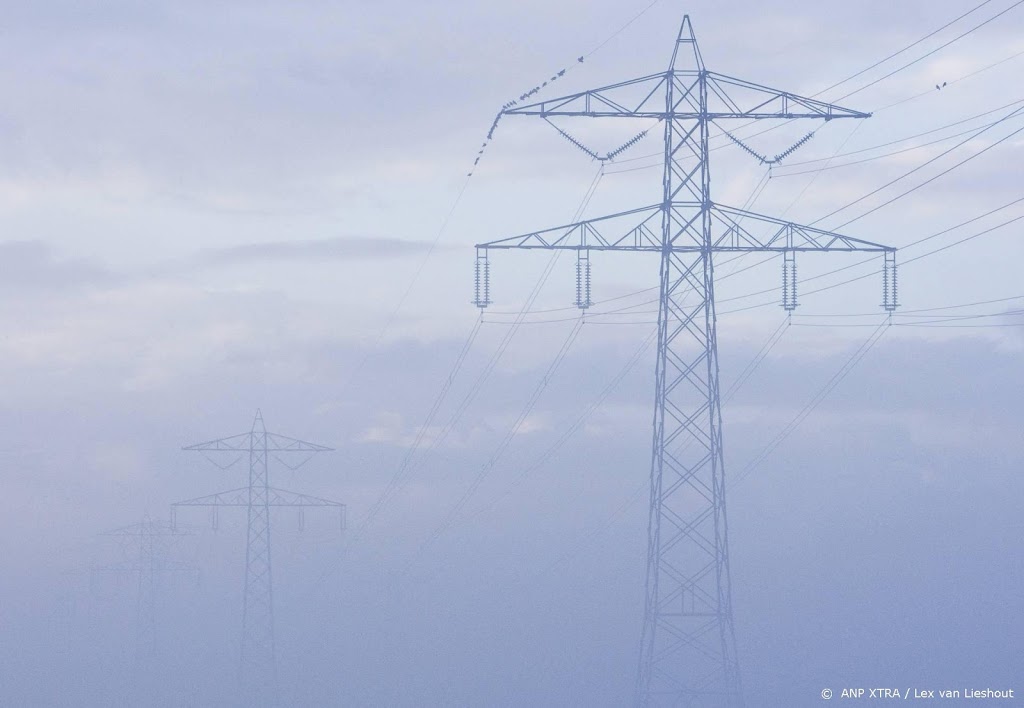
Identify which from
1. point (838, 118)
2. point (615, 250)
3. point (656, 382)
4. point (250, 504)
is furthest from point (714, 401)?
point (250, 504)

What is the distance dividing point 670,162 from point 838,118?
3.68 metres

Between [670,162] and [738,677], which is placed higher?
[670,162]

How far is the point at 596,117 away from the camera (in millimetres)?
36562

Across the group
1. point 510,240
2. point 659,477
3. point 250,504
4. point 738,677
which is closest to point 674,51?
point 510,240

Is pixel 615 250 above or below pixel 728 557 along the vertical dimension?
above

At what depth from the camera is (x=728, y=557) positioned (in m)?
38.6

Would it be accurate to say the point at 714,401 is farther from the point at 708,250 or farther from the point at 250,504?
the point at 250,504

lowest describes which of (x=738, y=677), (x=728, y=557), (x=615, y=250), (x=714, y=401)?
(x=738, y=677)

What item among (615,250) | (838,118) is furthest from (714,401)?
(838,118)

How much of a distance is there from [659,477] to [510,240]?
6.01 meters

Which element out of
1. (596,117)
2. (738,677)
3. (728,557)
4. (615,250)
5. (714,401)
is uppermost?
(596,117)

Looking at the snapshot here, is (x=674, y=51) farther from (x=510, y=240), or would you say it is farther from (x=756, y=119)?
(x=510, y=240)

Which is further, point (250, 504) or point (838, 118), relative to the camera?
point (250, 504)

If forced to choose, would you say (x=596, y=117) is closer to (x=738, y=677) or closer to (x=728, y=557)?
(x=728, y=557)
